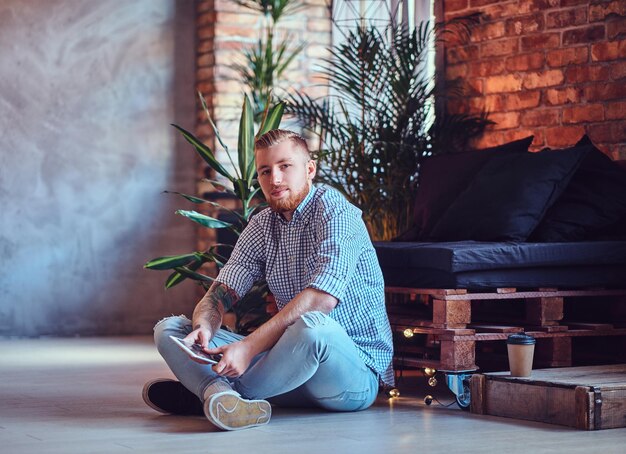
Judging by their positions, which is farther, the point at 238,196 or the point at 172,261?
the point at 238,196

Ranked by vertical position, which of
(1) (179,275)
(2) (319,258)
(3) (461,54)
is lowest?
(1) (179,275)

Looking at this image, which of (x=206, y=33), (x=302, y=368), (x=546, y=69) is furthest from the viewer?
(x=206, y=33)

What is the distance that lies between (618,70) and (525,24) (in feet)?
2.16

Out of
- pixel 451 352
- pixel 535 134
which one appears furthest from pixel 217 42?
pixel 451 352

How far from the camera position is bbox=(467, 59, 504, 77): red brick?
232 inches

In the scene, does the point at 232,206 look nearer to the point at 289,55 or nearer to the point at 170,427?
the point at 289,55

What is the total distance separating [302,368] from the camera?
359cm

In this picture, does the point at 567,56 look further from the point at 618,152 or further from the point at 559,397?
the point at 559,397

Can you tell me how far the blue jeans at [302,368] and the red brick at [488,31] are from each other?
8.40ft

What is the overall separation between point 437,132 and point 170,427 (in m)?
2.77

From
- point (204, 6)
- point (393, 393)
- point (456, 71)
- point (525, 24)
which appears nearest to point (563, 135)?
point (525, 24)

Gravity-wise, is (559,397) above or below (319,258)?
below

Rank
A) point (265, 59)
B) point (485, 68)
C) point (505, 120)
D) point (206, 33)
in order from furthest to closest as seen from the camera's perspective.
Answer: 1. point (206, 33)
2. point (265, 59)
3. point (485, 68)
4. point (505, 120)

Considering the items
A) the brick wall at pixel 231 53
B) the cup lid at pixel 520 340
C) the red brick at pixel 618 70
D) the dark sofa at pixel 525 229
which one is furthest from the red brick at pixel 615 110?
the brick wall at pixel 231 53
